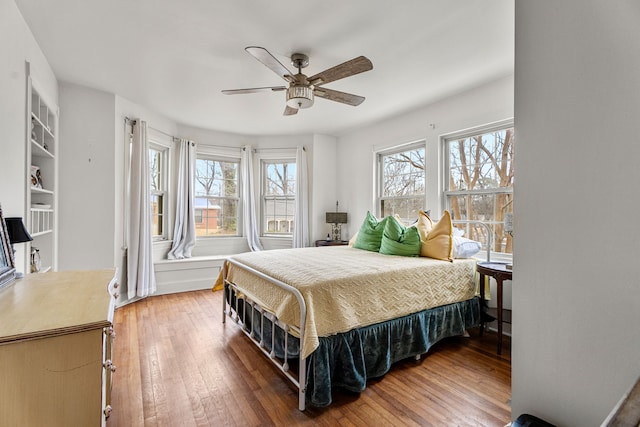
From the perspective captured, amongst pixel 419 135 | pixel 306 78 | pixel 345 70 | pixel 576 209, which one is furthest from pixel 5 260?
pixel 419 135

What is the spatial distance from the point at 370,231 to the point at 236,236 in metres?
2.79

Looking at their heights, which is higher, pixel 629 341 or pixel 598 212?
pixel 598 212

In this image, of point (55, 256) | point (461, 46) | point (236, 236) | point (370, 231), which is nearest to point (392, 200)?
point (370, 231)

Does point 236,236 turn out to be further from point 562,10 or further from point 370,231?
point 562,10

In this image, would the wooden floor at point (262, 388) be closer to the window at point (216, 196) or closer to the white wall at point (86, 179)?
the white wall at point (86, 179)

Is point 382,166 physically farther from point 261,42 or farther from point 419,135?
point 261,42

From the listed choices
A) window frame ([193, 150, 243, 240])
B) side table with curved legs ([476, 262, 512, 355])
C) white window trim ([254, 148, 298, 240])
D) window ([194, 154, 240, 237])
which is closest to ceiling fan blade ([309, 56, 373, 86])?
side table with curved legs ([476, 262, 512, 355])

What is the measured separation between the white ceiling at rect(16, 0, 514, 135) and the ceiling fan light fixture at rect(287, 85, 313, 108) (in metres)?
0.32

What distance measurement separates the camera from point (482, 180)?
324 cm

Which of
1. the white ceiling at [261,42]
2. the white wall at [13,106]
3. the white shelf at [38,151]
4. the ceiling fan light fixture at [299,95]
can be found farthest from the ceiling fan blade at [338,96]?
the white shelf at [38,151]

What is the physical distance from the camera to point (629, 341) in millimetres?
712

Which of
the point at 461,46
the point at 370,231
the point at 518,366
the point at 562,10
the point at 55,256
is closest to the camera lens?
the point at 562,10

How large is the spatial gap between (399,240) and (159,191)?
361 cm

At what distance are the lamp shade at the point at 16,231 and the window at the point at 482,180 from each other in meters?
3.78
